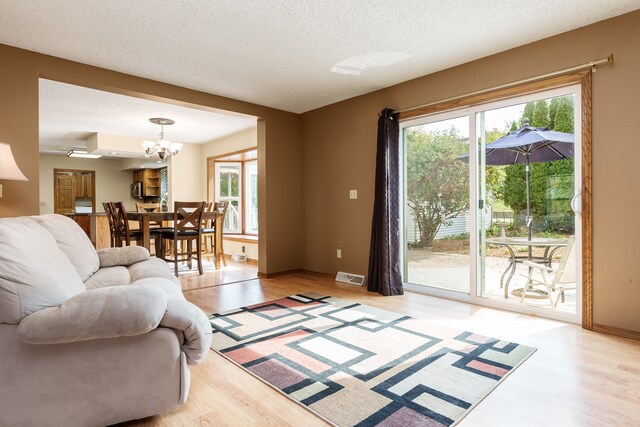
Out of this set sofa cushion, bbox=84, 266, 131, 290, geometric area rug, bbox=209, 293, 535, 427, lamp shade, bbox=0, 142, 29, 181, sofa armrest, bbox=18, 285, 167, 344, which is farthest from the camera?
lamp shade, bbox=0, 142, 29, 181

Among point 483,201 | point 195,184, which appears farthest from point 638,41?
point 195,184

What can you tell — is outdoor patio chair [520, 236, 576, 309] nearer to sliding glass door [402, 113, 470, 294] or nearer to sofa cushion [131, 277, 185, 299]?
sliding glass door [402, 113, 470, 294]

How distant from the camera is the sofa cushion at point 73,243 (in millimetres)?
2452

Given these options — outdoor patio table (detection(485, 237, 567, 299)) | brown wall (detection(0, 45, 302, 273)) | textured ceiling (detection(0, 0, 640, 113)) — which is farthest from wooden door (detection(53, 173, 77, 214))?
outdoor patio table (detection(485, 237, 567, 299))

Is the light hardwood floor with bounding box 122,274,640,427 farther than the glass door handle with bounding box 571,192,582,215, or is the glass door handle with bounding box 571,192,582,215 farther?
the glass door handle with bounding box 571,192,582,215

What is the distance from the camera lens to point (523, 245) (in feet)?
11.0

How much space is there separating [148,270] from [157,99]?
2.22 meters

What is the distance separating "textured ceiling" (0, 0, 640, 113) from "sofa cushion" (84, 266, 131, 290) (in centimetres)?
188

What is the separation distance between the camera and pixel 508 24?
2830 mm

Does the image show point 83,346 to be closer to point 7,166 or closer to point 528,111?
point 7,166

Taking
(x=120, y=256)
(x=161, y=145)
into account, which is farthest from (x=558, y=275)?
(x=161, y=145)

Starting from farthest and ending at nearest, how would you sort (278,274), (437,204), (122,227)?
(278,274), (122,227), (437,204)

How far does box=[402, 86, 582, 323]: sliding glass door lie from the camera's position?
3111mm

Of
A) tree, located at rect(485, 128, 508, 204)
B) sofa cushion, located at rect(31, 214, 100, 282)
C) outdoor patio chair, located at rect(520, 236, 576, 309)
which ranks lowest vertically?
outdoor patio chair, located at rect(520, 236, 576, 309)
